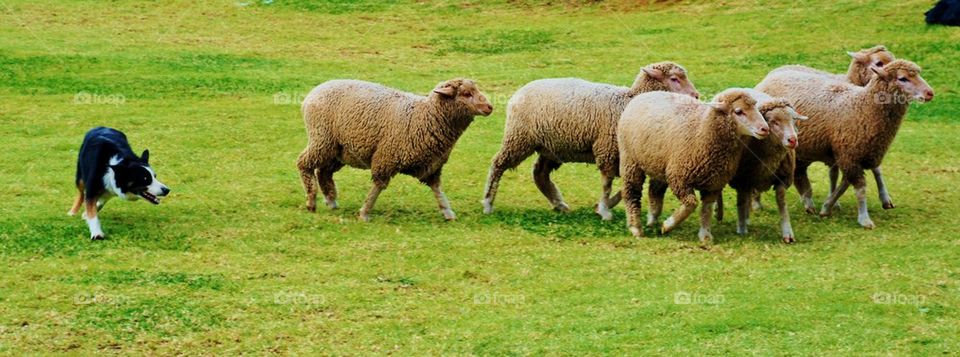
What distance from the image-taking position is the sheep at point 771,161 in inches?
535

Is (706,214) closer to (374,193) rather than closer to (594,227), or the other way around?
(594,227)

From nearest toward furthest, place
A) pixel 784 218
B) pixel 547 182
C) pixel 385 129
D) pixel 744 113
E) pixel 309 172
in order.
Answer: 1. pixel 744 113
2. pixel 784 218
3. pixel 385 129
4. pixel 309 172
5. pixel 547 182

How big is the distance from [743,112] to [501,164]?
3.82 m

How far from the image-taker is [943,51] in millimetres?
27656

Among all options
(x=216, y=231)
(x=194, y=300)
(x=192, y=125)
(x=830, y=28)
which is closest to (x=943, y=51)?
(x=830, y=28)

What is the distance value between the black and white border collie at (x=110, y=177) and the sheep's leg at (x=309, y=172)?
2007 millimetres

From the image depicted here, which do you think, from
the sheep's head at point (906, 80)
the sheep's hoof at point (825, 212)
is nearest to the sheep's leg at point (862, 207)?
the sheep's hoof at point (825, 212)

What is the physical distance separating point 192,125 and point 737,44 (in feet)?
45.6

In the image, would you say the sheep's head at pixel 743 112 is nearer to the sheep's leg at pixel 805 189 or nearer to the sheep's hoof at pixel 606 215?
the sheep's hoof at pixel 606 215

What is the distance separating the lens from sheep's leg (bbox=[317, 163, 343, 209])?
16.1 meters

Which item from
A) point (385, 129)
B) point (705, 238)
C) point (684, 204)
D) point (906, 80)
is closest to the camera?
point (684, 204)

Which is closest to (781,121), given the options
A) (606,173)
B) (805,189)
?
(606,173)

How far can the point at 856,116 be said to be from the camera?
15383 millimetres

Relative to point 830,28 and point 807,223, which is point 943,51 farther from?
point 807,223
